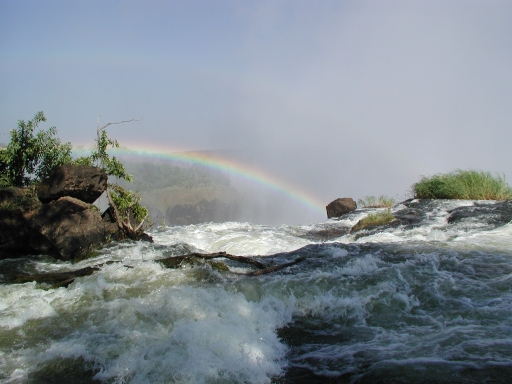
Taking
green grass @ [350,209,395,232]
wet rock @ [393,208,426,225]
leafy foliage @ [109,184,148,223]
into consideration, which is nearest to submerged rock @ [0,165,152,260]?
leafy foliage @ [109,184,148,223]

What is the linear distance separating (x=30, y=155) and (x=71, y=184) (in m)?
2.40

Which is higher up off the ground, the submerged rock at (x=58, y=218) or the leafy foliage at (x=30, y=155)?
the leafy foliage at (x=30, y=155)

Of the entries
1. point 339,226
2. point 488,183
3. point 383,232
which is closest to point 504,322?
point 383,232

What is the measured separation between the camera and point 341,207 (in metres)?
18.4

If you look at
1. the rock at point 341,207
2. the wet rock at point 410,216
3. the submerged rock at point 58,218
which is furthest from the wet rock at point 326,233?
the submerged rock at point 58,218

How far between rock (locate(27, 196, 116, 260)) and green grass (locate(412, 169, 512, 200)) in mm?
14719

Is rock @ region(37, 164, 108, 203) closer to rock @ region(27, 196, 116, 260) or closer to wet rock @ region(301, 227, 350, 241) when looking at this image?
rock @ region(27, 196, 116, 260)

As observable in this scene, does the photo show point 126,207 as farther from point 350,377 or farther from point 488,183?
point 488,183

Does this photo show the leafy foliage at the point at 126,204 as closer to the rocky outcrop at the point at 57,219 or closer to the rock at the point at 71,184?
the rocky outcrop at the point at 57,219

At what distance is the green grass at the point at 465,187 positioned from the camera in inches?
641

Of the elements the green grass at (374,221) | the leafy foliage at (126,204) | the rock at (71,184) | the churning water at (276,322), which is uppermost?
the rock at (71,184)

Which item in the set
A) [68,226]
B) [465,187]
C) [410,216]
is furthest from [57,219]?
[465,187]

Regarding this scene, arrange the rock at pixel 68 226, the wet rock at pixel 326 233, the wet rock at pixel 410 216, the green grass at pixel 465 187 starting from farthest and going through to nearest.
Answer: the green grass at pixel 465 187 → the wet rock at pixel 326 233 → the wet rock at pixel 410 216 → the rock at pixel 68 226

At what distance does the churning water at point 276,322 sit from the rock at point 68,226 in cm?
78
